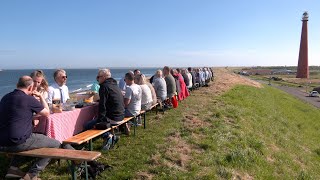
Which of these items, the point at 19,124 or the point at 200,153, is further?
the point at 200,153

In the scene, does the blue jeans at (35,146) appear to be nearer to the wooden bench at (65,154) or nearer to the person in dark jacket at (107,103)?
the wooden bench at (65,154)

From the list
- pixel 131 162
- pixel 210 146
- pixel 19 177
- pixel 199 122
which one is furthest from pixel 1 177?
pixel 199 122

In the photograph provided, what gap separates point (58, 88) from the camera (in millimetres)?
8344

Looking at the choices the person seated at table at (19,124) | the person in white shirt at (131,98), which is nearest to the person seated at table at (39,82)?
the person in white shirt at (131,98)

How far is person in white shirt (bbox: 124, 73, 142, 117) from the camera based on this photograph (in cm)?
832

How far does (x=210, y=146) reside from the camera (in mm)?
7602

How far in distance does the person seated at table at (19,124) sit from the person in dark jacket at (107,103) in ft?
6.01

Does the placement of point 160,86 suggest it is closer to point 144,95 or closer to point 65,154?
point 144,95

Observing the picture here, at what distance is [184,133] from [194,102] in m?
6.17

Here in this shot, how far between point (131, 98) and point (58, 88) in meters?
1.96

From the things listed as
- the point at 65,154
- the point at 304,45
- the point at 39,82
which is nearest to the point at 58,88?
the point at 39,82

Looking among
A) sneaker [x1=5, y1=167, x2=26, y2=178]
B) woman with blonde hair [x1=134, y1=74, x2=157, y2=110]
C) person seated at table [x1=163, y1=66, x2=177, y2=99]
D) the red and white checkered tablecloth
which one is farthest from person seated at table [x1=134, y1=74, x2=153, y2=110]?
sneaker [x1=5, y1=167, x2=26, y2=178]

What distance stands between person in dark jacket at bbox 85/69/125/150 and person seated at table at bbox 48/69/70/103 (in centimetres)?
153

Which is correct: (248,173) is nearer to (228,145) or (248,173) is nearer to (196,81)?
(228,145)
